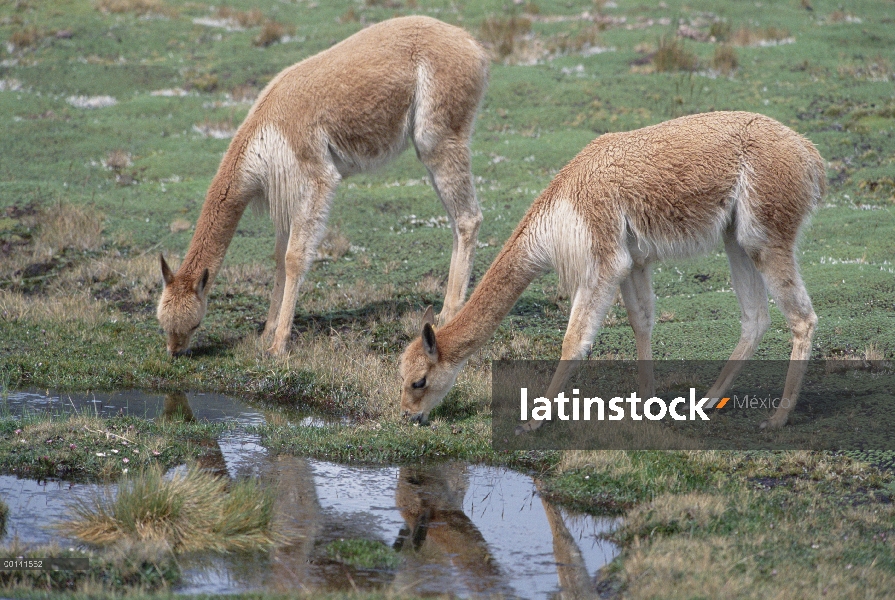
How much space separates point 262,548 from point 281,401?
3862mm

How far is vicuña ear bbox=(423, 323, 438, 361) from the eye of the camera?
27.6ft

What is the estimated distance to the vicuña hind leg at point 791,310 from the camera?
8555mm

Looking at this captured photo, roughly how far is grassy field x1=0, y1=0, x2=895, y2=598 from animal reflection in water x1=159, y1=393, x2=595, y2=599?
360 mm

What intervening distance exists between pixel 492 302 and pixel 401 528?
8.57ft

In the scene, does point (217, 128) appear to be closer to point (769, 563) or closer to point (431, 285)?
point (431, 285)

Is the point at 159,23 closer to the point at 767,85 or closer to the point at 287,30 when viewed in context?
the point at 287,30

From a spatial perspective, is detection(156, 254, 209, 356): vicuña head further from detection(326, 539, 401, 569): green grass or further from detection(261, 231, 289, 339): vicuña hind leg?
detection(326, 539, 401, 569): green grass

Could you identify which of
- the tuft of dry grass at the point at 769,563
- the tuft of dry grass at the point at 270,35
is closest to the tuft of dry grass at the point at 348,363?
the tuft of dry grass at the point at 769,563

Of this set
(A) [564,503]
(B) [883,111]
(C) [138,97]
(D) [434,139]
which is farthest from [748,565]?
(C) [138,97]

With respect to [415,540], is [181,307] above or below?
above

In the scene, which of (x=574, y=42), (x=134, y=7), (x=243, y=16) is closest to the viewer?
(x=574, y=42)

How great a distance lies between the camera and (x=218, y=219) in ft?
36.5

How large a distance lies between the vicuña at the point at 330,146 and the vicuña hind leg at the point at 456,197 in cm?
1

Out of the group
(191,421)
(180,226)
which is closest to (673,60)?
(180,226)
